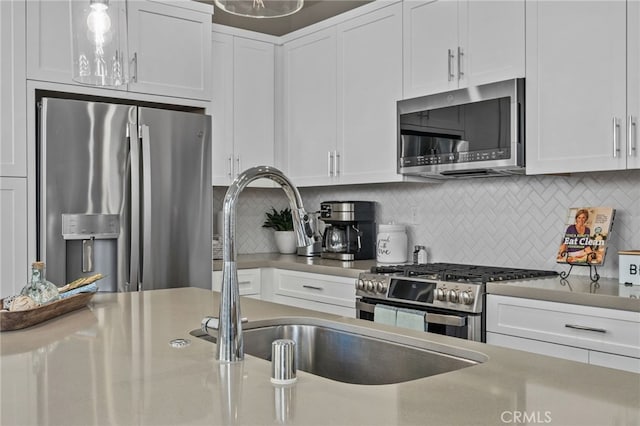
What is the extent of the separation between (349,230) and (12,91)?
2171mm

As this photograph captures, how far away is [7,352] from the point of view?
1.54 metres

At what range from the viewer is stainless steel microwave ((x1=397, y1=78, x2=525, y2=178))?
10.2 feet

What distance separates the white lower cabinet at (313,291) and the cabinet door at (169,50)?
4.28 ft

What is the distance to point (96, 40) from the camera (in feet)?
6.48

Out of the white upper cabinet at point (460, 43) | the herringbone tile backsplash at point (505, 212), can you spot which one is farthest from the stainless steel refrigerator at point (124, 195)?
the white upper cabinet at point (460, 43)

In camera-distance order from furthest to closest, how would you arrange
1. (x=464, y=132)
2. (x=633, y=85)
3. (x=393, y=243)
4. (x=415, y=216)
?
(x=415, y=216), (x=393, y=243), (x=464, y=132), (x=633, y=85)

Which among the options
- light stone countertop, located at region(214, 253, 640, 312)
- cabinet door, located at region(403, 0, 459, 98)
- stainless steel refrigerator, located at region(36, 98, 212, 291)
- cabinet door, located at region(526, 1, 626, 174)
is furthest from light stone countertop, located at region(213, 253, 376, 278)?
cabinet door, located at region(526, 1, 626, 174)

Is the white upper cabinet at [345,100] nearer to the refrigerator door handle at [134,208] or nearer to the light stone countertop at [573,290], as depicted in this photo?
the light stone countertop at [573,290]

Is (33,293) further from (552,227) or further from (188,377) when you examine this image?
(552,227)

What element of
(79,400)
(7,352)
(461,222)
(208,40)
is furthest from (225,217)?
(208,40)

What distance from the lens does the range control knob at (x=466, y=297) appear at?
9.27 ft

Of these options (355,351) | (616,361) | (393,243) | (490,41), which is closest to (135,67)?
(393,243)

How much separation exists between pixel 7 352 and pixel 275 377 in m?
0.73

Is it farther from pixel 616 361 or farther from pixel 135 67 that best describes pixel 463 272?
pixel 135 67
